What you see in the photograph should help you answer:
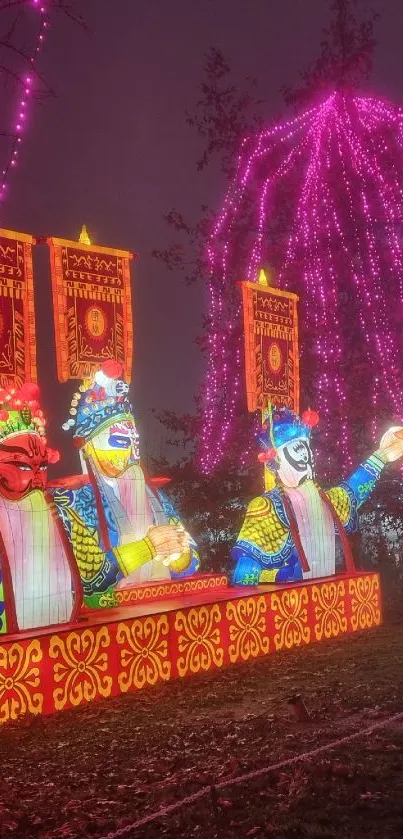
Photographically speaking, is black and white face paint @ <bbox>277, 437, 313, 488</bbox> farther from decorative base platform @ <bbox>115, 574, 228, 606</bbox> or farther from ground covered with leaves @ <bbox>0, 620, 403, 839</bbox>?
ground covered with leaves @ <bbox>0, 620, 403, 839</bbox>

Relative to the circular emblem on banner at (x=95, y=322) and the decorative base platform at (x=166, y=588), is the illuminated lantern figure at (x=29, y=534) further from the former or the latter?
the decorative base platform at (x=166, y=588)

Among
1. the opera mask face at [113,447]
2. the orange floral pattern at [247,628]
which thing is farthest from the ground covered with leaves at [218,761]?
the opera mask face at [113,447]

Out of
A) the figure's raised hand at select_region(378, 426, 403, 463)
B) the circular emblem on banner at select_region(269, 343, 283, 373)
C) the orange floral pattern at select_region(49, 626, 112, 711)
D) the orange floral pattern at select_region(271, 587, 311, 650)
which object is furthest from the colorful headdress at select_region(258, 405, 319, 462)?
the orange floral pattern at select_region(49, 626, 112, 711)

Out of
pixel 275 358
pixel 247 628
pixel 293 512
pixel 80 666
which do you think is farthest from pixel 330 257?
pixel 80 666

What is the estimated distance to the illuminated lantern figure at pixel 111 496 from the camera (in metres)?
7.71

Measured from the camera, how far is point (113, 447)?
840 cm

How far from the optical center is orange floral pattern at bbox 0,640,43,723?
6180 mm

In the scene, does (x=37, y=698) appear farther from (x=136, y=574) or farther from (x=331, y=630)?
(x=331, y=630)

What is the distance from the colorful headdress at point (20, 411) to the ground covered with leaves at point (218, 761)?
6.62 ft

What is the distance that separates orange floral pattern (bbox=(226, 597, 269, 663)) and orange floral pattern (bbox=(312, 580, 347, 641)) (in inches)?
33.5

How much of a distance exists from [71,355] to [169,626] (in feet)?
7.69

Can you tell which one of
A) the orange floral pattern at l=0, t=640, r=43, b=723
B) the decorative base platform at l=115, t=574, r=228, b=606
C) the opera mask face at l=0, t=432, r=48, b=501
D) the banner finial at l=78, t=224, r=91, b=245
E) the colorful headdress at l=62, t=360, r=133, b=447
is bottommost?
the orange floral pattern at l=0, t=640, r=43, b=723

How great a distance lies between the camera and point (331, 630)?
31.0ft

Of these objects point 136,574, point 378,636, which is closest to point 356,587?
point 378,636
